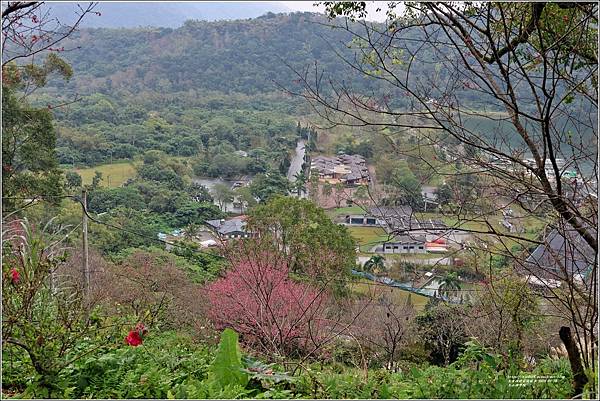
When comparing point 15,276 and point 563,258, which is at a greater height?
point 563,258

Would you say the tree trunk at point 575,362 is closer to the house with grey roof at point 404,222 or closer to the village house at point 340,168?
the house with grey roof at point 404,222

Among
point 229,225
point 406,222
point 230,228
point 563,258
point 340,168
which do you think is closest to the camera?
point 563,258

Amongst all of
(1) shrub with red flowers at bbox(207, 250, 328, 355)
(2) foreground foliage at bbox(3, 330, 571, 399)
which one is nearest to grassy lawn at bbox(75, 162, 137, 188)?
(1) shrub with red flowers at bbox(207, 250, 328, 355)

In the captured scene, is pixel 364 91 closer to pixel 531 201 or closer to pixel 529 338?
pixel 531 201

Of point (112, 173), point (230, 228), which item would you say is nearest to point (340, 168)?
point (230, 228)

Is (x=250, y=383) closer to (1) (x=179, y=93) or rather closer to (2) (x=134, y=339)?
(2) (x=134, y=339)

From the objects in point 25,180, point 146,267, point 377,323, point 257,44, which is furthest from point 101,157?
point 377,323

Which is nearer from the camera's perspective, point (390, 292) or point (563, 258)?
point (563, 258)

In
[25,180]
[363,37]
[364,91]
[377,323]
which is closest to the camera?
[363,37]
